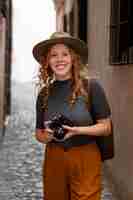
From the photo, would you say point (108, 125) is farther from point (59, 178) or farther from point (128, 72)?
point (128, 72)

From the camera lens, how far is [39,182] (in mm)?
8078

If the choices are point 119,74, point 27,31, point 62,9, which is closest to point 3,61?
point 119,74

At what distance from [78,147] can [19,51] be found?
32.0m

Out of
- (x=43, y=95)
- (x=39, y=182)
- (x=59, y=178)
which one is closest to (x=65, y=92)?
(x=43, y=95)

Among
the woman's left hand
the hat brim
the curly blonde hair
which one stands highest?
the hat brim

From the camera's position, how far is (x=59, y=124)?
373cm

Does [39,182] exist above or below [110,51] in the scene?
below

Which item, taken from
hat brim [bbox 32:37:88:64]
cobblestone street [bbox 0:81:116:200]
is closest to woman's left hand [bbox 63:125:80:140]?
hat brim [bbox 32:37:88:64]

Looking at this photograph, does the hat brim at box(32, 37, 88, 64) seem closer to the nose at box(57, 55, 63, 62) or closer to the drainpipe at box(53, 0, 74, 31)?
the nose at box(57, 55, 63, 62)

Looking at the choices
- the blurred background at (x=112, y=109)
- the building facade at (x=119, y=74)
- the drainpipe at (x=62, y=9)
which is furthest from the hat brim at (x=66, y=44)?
the drainpipe at (x=62, y=9)

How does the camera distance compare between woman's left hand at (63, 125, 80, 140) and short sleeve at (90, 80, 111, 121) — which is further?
short sleeve at (90, 80, 111, 121)

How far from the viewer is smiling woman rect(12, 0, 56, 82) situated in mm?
34500

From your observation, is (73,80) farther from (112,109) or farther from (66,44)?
(112,109)

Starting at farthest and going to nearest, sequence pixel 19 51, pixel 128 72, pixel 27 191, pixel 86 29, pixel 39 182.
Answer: pixel 19 51 < pixel 86 29 < pixel 39 182 < pixel 27 191 < pixel 128 72
